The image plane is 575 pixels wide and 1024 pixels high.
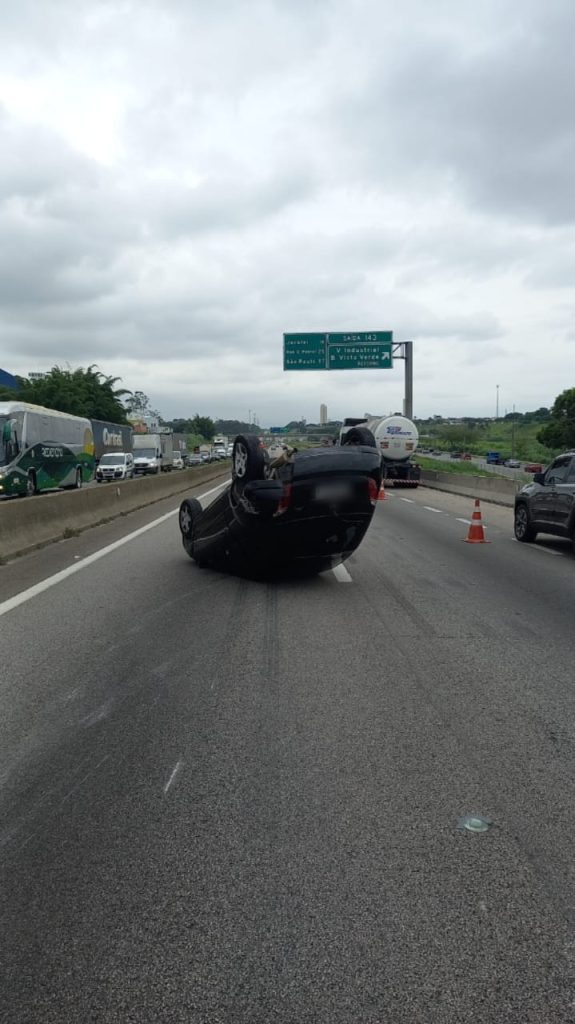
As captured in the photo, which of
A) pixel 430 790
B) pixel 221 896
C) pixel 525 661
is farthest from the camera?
pixel 525 661

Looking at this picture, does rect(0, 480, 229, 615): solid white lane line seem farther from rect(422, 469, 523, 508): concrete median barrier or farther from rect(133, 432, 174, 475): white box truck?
rect(133, 432, 174, 475): white box truck

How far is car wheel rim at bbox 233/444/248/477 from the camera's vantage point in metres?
10.0

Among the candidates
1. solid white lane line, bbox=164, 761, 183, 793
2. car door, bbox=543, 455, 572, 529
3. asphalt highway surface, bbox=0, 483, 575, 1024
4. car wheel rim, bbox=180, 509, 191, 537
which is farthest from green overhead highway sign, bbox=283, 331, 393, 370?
solid white lane line, bbox=164, 761, 183, 793

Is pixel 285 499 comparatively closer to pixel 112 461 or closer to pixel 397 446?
pixel 397 446

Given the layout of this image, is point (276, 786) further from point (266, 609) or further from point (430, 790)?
point (266, 609)

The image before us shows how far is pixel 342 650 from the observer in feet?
23.8

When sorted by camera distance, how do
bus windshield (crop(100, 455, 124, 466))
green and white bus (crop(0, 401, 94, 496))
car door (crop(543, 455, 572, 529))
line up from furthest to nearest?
bus windshield (crop(100, 455, 124, 466)), green and white bus (crop(0, 401, 94, 496)), car door (crop(543, 455, 572, 529))

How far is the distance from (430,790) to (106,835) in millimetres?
1605

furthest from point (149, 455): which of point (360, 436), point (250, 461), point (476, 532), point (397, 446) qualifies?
point (250, 461)

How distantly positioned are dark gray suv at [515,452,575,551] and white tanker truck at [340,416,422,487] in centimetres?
2120

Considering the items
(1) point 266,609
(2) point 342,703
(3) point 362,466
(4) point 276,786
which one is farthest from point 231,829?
(3) point 362,466

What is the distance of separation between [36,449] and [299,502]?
78.9ft

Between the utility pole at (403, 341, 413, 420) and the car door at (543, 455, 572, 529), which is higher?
the utility pole at (403, 341, 413, 420)

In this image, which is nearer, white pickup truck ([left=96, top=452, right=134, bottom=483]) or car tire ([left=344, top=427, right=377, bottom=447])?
car tire ([left=344, top=427, right=377, bottom=447])
